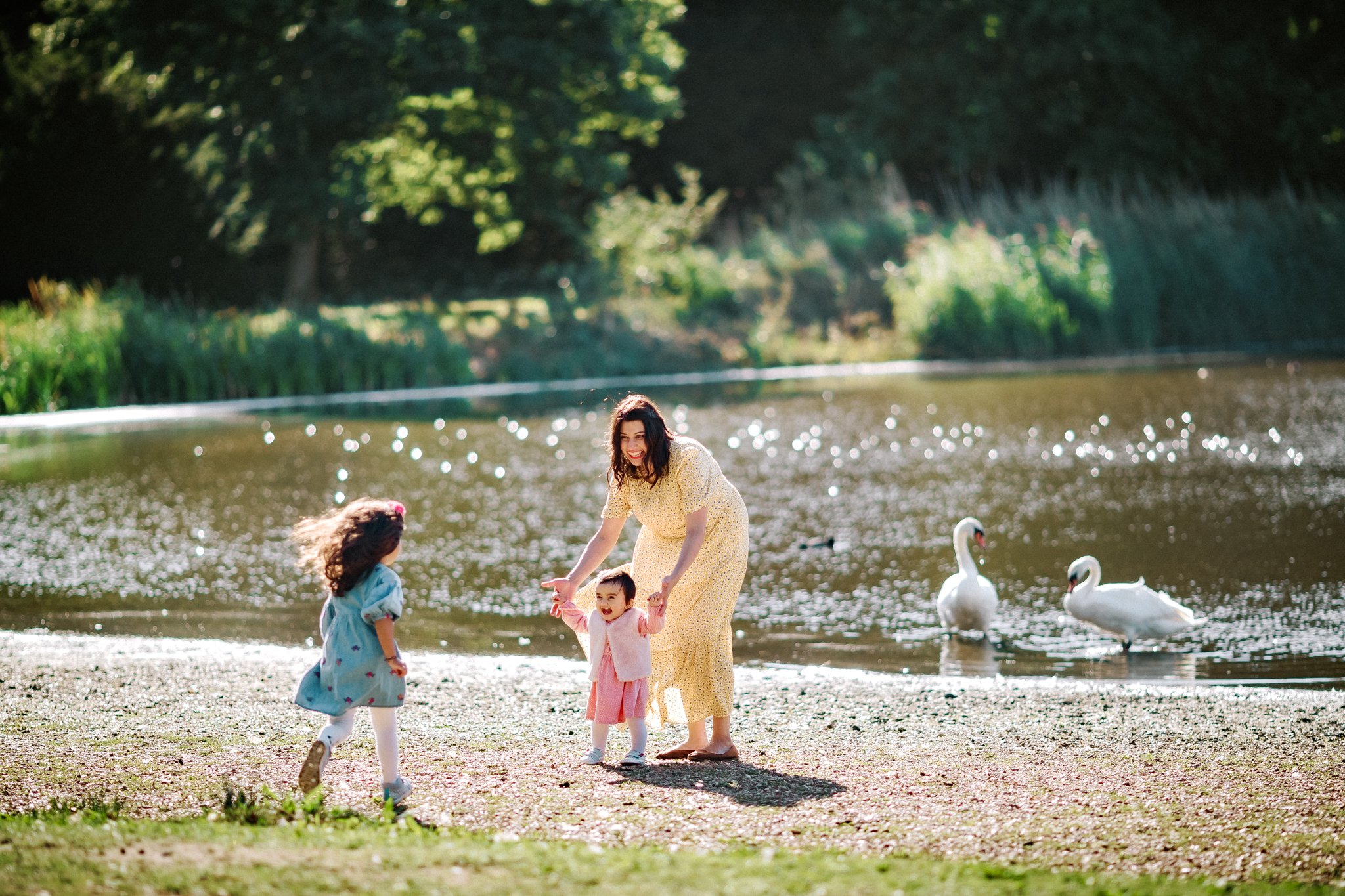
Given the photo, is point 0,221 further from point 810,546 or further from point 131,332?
point 810,546

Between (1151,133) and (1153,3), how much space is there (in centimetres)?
337

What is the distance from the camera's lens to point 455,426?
21.3 metres

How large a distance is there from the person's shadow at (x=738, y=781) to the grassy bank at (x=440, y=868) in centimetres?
82

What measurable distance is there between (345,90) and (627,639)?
25.4 metres

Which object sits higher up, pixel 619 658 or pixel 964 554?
pixel 964 554

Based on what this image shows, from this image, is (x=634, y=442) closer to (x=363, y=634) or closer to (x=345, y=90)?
(x=363, y=634)

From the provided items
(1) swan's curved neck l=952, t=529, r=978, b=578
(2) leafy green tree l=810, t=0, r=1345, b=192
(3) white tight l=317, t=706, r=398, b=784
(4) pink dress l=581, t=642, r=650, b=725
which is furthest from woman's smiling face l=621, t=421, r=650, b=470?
(2) leafy green tree l=810, t=0, r=1345, b=192

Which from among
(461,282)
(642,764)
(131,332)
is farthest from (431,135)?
(642,764)

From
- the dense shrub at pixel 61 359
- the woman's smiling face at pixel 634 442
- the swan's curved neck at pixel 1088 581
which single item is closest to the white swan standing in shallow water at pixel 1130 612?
the swan's curved neck at pixel 1088 581

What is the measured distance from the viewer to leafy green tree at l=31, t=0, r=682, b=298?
2916 centimetres

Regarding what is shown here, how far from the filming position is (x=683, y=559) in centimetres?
623

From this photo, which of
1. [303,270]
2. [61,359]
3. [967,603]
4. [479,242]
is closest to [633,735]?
[967,603]

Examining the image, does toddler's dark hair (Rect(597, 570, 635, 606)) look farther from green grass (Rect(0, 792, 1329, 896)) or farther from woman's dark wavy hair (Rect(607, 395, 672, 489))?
green grass (Rect(0, 792, 1329, 896))

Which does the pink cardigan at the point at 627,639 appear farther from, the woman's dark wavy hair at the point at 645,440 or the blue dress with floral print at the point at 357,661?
the blue dress with floral print at the point at 357,661
